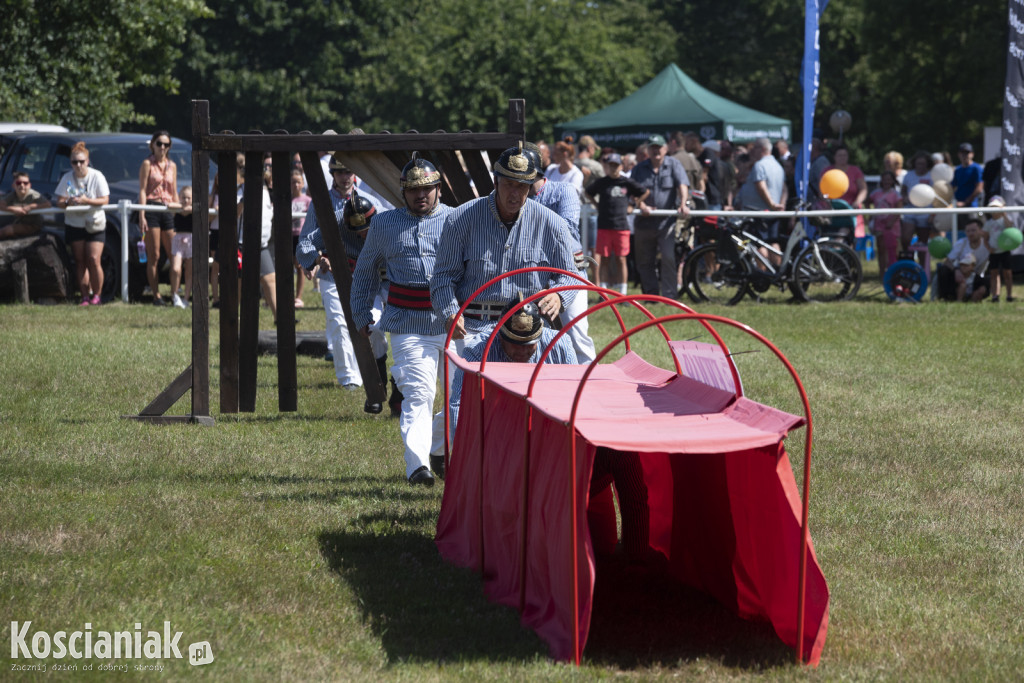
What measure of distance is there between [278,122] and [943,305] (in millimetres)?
38306

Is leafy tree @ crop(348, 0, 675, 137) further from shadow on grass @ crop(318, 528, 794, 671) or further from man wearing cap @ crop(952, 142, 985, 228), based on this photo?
shadow on grass @ crop(318, 528, 794, 671)

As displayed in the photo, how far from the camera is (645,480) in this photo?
20.3 ft

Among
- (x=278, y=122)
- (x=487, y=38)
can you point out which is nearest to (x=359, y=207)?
(x=487, y=38)

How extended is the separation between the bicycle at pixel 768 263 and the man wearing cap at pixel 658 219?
Result: 0.31 metres

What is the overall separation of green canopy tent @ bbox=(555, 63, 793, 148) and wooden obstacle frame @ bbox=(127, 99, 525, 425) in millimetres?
18747

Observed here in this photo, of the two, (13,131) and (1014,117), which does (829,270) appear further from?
(13,131)

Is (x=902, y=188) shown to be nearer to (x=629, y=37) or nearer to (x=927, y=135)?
(x=927, y=135)

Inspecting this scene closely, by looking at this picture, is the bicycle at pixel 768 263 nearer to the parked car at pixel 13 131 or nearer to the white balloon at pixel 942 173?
the white balloon at pixel 942 173

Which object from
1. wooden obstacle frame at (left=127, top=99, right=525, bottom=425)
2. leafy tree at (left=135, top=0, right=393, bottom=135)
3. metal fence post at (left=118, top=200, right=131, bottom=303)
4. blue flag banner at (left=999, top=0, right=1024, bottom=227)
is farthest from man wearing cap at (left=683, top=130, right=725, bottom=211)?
leafy tree at (left=135, top=0, right=393, bottom=135)

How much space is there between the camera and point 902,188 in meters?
A: 20.3

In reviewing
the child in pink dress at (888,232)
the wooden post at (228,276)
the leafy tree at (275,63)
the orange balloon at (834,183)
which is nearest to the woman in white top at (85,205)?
the wooden post at (228,276)

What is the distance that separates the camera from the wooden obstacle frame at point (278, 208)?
8.88 meters

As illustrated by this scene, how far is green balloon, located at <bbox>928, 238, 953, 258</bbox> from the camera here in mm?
17312

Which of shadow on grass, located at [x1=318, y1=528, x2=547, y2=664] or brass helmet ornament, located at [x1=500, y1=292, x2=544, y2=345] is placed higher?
brass helmet ornament, located at [x1=500, y1=292, x2=544, y2=345]
